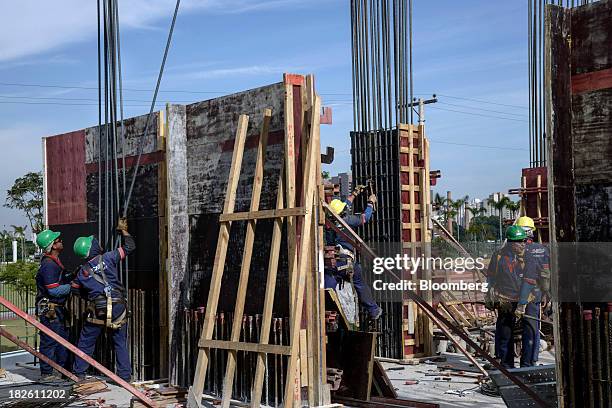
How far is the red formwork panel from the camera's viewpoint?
12.4 metres

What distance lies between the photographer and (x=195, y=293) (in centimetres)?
1017

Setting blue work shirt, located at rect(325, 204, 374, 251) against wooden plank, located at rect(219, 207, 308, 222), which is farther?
blue work shirt, located at rect(325, 204, 374, 251)

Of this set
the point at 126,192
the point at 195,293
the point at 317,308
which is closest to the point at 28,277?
the point at 126,192

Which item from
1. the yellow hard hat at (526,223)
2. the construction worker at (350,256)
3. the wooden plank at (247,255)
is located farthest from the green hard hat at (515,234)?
the wooden plank at (247,255)

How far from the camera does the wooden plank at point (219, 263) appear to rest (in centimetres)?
925

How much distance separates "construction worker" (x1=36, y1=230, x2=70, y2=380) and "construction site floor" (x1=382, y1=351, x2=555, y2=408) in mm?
4764

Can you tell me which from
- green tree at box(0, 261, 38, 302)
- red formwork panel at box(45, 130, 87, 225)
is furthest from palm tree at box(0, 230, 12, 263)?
red formwork panel at box(45, 130, 87, 225)

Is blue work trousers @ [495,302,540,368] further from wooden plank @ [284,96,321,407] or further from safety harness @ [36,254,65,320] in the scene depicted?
safety harness @ [36,254,65,320]

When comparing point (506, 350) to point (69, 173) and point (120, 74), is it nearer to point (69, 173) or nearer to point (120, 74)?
point (120, 74)

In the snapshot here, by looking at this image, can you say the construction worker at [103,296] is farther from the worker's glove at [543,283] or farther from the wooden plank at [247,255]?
the worker's glove at [543,283]

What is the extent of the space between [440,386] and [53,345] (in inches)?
215

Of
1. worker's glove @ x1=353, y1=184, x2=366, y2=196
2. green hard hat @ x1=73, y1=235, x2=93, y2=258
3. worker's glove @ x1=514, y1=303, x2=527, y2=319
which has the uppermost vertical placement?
worker's glove @ x1=353, y1=184, x2=366, y2=196

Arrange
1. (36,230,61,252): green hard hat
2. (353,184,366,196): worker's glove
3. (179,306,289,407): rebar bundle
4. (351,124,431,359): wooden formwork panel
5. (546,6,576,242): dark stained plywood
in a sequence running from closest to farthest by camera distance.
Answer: (546,6,576,242): dark stained plywood < (179,306,289,407): rebar bundle < (36,230,61,252): green hard hat < (351,124,431,359): wooden formwork panel < (353,184,366,196): worker's glove

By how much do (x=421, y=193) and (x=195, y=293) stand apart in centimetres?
420
